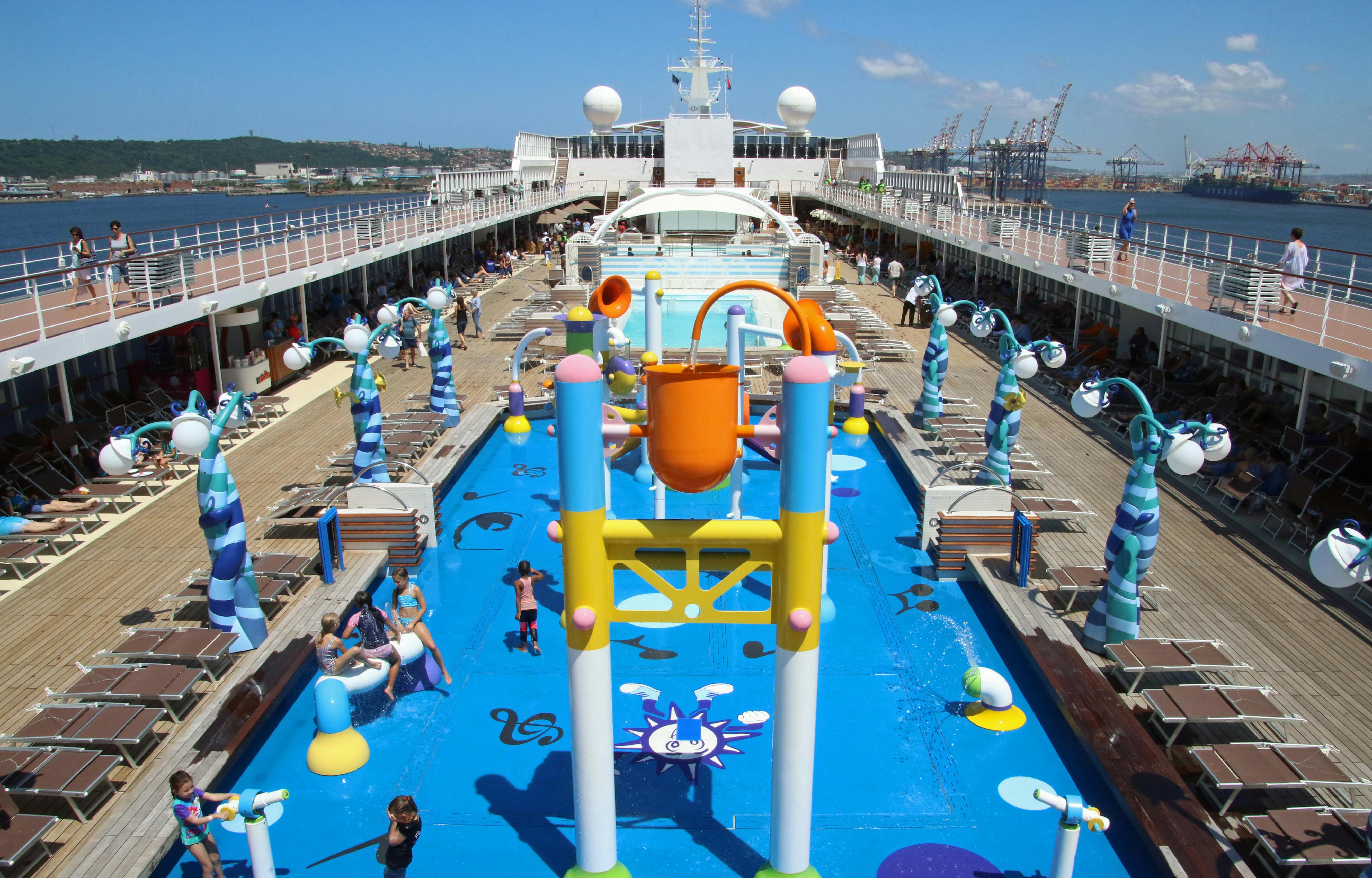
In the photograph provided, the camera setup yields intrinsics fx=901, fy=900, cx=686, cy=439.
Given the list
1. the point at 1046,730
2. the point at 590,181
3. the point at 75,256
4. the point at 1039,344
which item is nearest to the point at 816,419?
the point at 1046,730

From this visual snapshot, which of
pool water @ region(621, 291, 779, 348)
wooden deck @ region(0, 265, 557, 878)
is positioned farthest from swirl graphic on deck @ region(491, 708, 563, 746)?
pool water @ region(621, 291, 779, 348)

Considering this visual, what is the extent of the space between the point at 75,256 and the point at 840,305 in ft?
49.5

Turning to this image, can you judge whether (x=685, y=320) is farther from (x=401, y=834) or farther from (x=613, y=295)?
(x=401, y=834)

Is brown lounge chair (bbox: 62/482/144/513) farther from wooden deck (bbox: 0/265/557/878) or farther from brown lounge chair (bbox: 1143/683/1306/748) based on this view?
brown lounge chair (bbox: 1143/683/1306/748)

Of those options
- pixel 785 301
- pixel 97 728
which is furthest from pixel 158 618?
pixel 785 301

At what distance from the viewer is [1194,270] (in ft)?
54.7

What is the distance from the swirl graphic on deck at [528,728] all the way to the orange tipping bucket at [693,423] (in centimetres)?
303

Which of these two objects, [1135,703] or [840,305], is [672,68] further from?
[1135,703]

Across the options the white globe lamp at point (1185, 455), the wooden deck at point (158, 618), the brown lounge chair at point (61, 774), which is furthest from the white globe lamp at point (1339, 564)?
the brown lounge chair at point (61, 774)

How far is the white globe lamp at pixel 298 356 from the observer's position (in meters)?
8.92

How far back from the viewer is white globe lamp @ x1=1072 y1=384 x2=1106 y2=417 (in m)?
7.54

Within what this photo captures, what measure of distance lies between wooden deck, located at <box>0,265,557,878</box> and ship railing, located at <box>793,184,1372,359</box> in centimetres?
1044

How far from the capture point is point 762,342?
704 inches

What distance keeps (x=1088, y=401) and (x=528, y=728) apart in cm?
527
